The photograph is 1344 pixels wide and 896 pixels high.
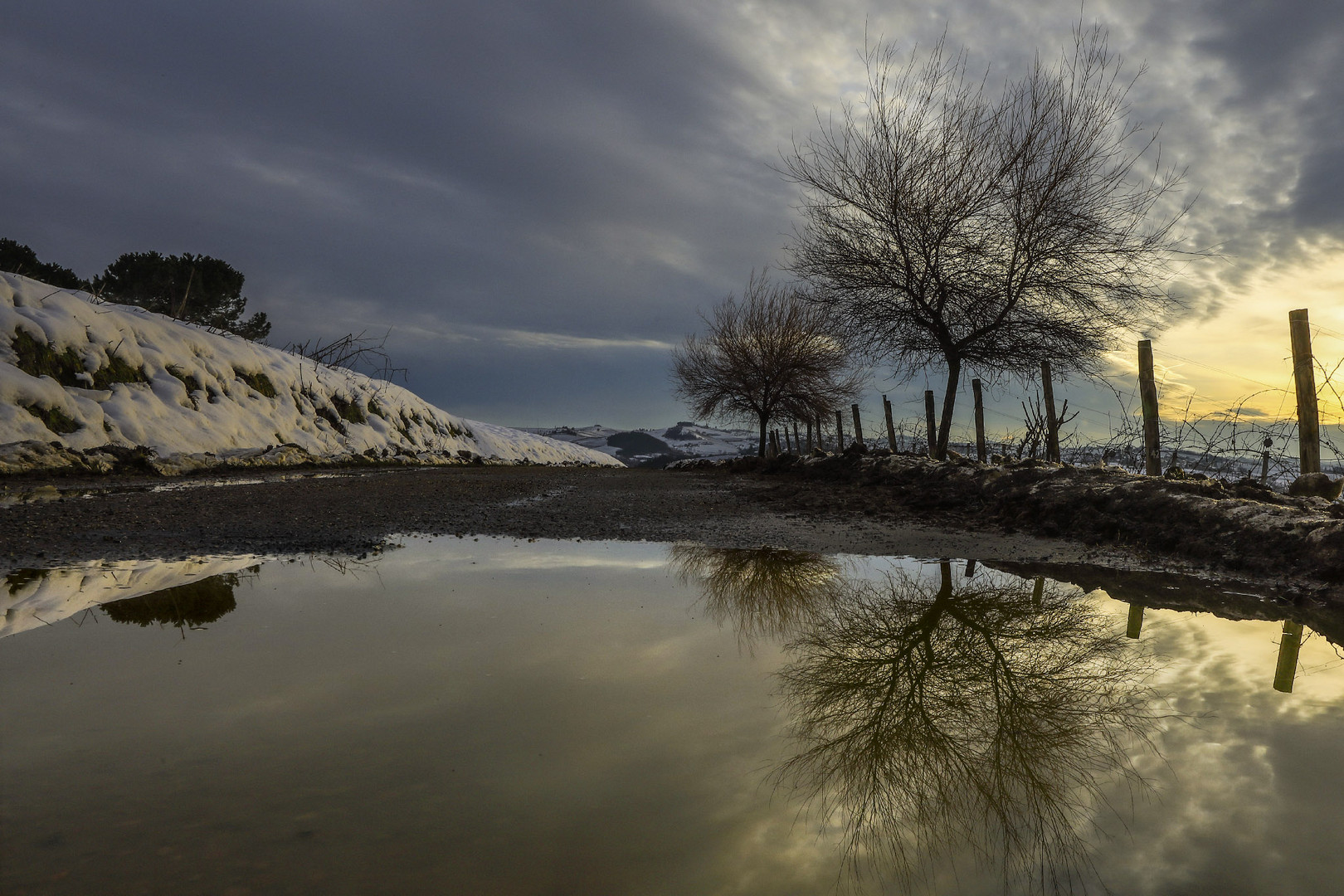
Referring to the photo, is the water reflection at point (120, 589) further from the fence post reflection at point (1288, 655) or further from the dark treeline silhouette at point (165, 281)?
the dark treeline silhouette at point (165, 281)

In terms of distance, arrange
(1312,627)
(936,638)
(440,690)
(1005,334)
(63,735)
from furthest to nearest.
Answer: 1. (1005,334)
2. (1312,627)
3. (936,638)
4. (440,690)
5. (63,735)

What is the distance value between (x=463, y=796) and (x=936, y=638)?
77.7 inches

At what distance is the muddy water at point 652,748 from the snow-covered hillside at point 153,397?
8269 mm

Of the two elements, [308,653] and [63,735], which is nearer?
[63,735]

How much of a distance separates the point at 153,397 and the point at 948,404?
547 inches

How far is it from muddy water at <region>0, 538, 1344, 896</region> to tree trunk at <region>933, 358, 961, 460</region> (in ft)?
32.6

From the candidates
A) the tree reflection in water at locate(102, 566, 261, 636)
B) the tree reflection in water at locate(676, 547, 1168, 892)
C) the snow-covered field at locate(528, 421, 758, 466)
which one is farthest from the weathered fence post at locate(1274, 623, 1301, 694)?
the snow-covered field at locate(528, 421, 758, 466)

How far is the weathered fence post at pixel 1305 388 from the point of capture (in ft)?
19.6

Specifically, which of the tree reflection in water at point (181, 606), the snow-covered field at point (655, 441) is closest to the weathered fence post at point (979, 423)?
the tree reflection in water at point (181, 606)

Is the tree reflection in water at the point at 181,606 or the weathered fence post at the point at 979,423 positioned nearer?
the tree reflection in water at the point at 181,606

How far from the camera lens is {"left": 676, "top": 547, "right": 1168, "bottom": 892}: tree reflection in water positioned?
1441 millimetres

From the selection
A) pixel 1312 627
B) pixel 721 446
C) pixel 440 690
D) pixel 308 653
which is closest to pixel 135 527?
pixel 308 653

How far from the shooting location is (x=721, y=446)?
9881 cm

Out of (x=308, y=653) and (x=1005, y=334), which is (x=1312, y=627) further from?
(x=1005, y=334)
